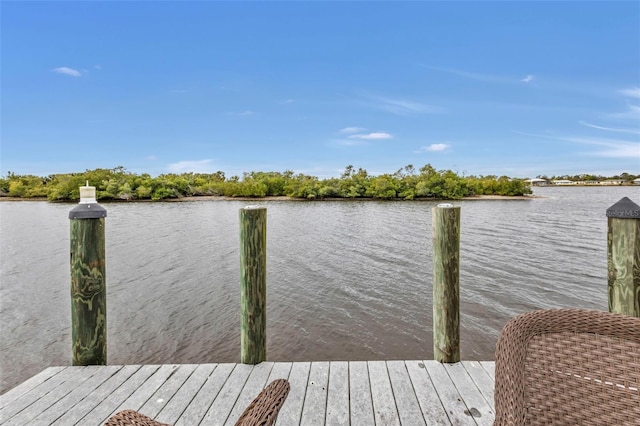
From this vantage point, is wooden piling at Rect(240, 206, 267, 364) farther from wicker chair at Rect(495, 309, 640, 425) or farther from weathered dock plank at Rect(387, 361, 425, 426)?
wicker chair at Rect(495, 309, 640, 425)

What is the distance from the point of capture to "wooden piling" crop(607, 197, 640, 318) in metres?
2.03

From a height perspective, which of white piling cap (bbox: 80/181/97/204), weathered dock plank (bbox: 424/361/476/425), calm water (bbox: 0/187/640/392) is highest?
white piling cap (bbox: 80/181/97/204)

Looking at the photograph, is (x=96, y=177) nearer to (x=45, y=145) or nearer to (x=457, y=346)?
(x=45, y=145)

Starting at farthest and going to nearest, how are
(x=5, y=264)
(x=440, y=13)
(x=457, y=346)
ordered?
(x=440, y=13)
(x=5, y=264)
(x=457, y=346)

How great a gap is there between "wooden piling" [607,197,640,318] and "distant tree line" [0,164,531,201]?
141 ft

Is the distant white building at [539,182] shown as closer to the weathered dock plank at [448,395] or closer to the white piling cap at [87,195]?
the weathered dock plank at [448,395]

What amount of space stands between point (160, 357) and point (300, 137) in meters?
38.1

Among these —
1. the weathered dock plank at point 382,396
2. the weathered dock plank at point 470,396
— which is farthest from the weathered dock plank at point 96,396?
the weathered dock plank at point 470,396

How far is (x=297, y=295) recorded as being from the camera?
261 inches

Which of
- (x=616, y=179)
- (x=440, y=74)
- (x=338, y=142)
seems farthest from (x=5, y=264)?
(x=616, y=179)

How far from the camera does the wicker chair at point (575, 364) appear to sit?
3.05 feet

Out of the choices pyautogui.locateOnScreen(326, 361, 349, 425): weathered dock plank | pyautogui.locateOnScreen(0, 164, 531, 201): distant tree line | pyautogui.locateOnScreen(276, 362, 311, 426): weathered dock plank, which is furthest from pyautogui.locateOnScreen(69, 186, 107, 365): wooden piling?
pyautogui.locateOnScreen(0, 164, 531, 201): distant tree line

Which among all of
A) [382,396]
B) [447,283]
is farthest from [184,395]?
[447,283]

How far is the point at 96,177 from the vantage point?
45.3 metres
